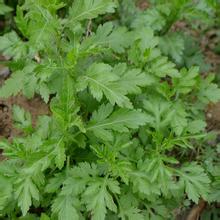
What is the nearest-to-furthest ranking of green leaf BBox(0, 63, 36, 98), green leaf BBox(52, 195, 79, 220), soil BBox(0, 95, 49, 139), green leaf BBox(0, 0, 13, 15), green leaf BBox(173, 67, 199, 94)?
green leaf BBox(52, 195, 79, 220)
green leaf BBox(0, 63, 36, 98)
green leaf BBox(173, 67, 199, 94)
soil BBox(0, 95, 49, 139)
green leaf BBox(0, 0, 13, 15)

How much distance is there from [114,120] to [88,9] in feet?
2.84

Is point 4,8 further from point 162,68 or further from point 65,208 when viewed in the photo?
point 65,208

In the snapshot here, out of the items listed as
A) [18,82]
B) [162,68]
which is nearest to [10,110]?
[18,82]

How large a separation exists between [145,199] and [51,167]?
0.79 meters

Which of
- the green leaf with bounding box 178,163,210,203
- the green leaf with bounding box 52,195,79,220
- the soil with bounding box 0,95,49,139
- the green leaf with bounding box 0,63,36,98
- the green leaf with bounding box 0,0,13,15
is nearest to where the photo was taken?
the green leaf with bounding box 52,195,79,220

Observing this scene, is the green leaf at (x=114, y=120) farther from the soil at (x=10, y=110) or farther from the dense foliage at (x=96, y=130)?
the soil at (x=10, y=110)

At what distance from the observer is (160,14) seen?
13.5 feet

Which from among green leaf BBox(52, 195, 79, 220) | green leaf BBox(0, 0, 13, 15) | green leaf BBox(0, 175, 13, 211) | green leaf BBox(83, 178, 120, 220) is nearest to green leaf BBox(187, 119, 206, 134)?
green leaf BBox(83, 178, 120, 220)

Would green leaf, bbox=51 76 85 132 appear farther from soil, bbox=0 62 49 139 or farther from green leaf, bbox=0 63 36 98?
soil, bbox=0 62 49 139

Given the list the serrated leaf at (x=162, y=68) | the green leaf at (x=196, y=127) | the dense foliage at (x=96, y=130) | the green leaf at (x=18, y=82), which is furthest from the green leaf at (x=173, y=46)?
the green leaf at (x=18, y=82)

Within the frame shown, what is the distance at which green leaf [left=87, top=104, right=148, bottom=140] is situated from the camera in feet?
10.5

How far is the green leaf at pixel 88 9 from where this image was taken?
10.7 ft

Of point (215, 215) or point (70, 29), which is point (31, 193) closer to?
point (70, 29)

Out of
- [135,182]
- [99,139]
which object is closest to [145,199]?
[135,182]
